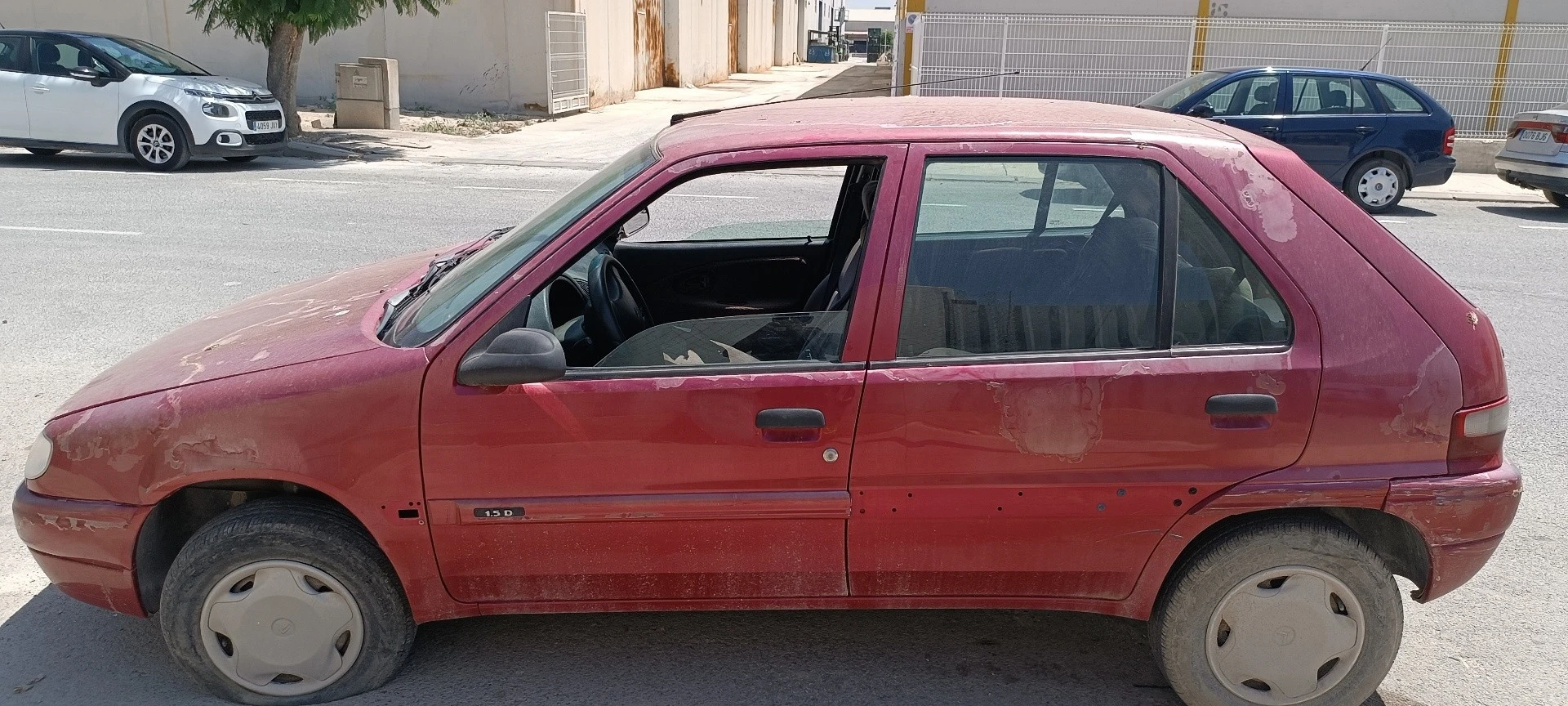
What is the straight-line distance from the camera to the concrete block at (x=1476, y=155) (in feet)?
57.1

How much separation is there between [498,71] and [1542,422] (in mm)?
19503

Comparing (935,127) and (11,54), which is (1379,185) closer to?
(935,127)

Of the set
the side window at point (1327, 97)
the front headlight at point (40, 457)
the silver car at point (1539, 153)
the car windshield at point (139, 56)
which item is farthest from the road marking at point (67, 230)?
the silver car at point (1539, 153)

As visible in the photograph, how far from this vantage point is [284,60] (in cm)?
1664

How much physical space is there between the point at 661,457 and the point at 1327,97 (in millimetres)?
12668

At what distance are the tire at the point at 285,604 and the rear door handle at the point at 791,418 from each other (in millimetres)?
1122

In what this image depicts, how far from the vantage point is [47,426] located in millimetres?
3141

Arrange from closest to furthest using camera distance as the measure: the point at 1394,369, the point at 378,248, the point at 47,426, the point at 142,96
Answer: the point at 1394,369, the point at 47,426, the point at 378,248, the point at 142,96

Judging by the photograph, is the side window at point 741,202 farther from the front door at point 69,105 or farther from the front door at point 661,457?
the front door at point 69,105

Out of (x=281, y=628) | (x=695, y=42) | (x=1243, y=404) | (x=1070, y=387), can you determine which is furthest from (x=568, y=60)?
(x=1243, y=404)

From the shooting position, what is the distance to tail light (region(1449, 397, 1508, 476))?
9.62 ft

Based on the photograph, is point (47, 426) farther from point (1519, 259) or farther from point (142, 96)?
point (142, 96)

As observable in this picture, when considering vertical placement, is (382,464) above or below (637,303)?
below

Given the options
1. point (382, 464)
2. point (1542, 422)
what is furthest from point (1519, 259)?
point (382, 464)
